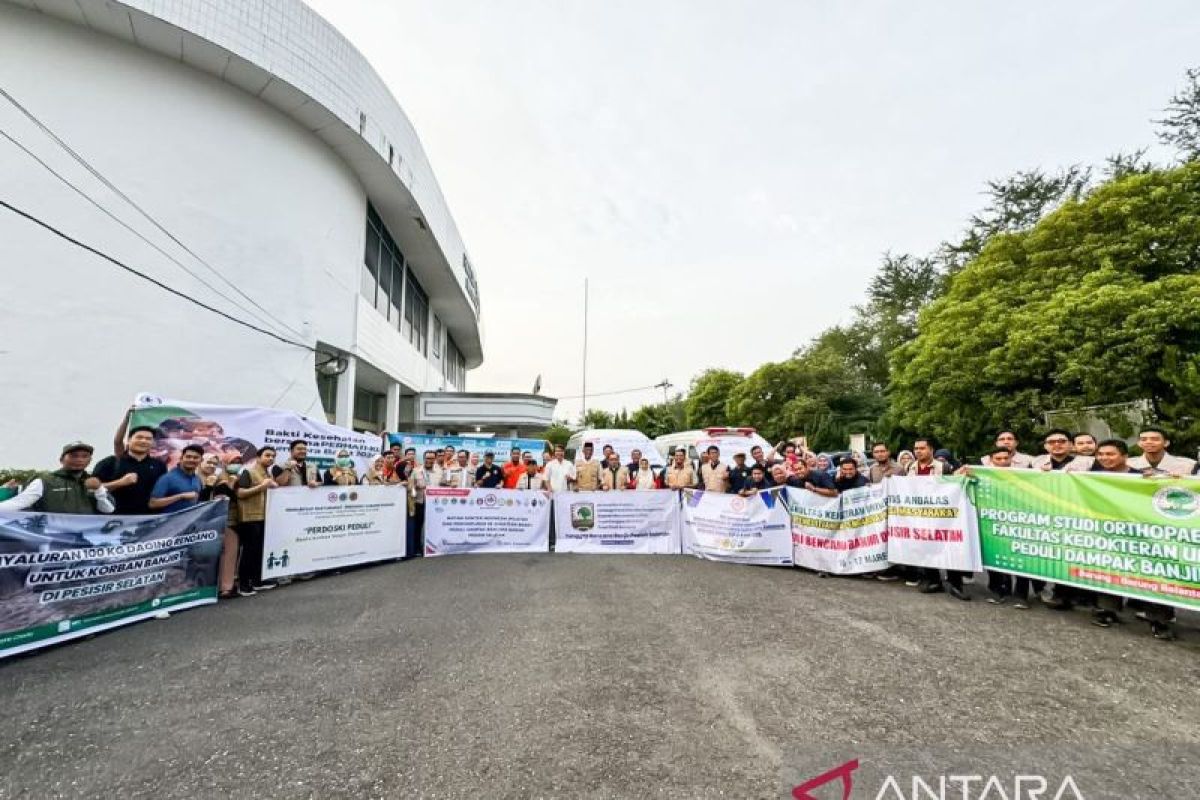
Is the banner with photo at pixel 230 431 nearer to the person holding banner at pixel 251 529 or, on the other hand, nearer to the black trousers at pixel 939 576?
the person holding banner at pixel 251 529

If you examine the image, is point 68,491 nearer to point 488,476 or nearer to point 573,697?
point 573,697

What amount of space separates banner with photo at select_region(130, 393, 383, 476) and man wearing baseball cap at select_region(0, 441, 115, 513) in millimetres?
2596

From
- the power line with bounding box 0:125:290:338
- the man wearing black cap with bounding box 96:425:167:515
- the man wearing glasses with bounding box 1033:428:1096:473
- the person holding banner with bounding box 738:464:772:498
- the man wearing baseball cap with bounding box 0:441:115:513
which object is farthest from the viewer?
the power line with bounding box 0:125:290:338

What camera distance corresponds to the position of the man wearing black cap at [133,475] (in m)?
5.52

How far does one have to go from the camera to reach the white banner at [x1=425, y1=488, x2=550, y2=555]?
8859 mm

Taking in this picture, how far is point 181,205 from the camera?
44.5 feet

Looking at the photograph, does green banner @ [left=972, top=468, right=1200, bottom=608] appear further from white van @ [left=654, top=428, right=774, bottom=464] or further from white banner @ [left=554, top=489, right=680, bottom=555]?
white van @ [left=654, top=428, right=774, bottom=464]

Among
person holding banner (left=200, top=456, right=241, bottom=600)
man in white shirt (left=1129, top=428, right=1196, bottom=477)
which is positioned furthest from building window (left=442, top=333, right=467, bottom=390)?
man in white shirt (left=1129, top=428, right=1196, bottom=477)

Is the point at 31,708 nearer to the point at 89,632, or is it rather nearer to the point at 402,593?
Result: the point at 89,632

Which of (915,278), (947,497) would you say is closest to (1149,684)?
(947,497)

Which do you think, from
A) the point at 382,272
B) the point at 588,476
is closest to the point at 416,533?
the point at 588,476

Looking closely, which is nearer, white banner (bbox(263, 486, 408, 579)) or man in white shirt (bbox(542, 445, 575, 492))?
white banner (bbox(263, 486, 408, 579))

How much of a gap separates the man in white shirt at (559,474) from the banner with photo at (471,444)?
20.3ft

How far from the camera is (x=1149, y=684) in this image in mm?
3629
